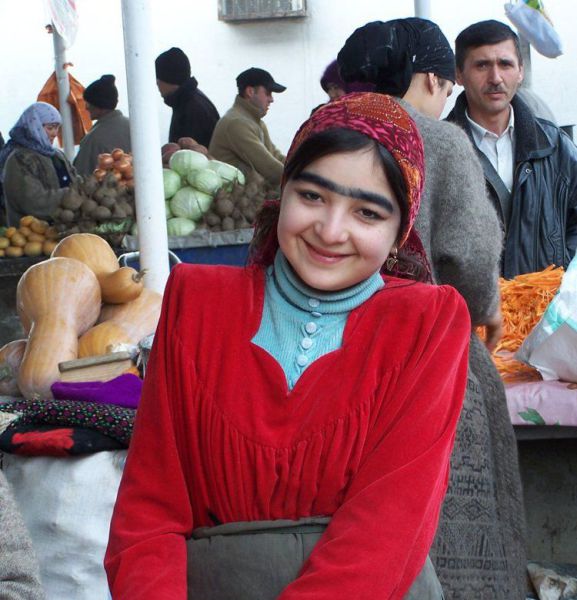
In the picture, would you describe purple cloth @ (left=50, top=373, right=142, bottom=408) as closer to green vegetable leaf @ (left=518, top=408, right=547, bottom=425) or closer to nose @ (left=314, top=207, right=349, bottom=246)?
green vegetable leaf @ (left=518, top=408, right=547, bottom=425)

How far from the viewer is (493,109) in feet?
14.0

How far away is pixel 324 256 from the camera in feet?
5.84

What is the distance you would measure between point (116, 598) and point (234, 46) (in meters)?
11.3

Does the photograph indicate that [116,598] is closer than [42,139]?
Yes

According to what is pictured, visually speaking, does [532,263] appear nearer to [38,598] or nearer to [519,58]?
[519,58]

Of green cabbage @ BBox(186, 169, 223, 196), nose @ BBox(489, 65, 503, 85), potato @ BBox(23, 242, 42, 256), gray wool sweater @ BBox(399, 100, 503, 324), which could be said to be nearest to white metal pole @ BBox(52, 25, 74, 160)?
potato @ BBox(23, 242, 42, 256)

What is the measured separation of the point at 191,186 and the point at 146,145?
2220 millimetres

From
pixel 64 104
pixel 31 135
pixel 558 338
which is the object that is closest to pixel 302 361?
pixel 558 338

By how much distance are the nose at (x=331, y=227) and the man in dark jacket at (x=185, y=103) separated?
282 inches

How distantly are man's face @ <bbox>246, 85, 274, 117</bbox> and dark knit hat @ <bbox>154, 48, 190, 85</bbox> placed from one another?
0.75m

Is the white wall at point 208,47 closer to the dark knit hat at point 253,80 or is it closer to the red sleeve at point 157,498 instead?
the dark knit hat at point 253,80

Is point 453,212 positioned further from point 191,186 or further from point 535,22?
point 191,186

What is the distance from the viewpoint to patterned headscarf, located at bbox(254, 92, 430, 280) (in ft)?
5.90

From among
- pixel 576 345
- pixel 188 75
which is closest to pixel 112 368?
pixel 576 345
